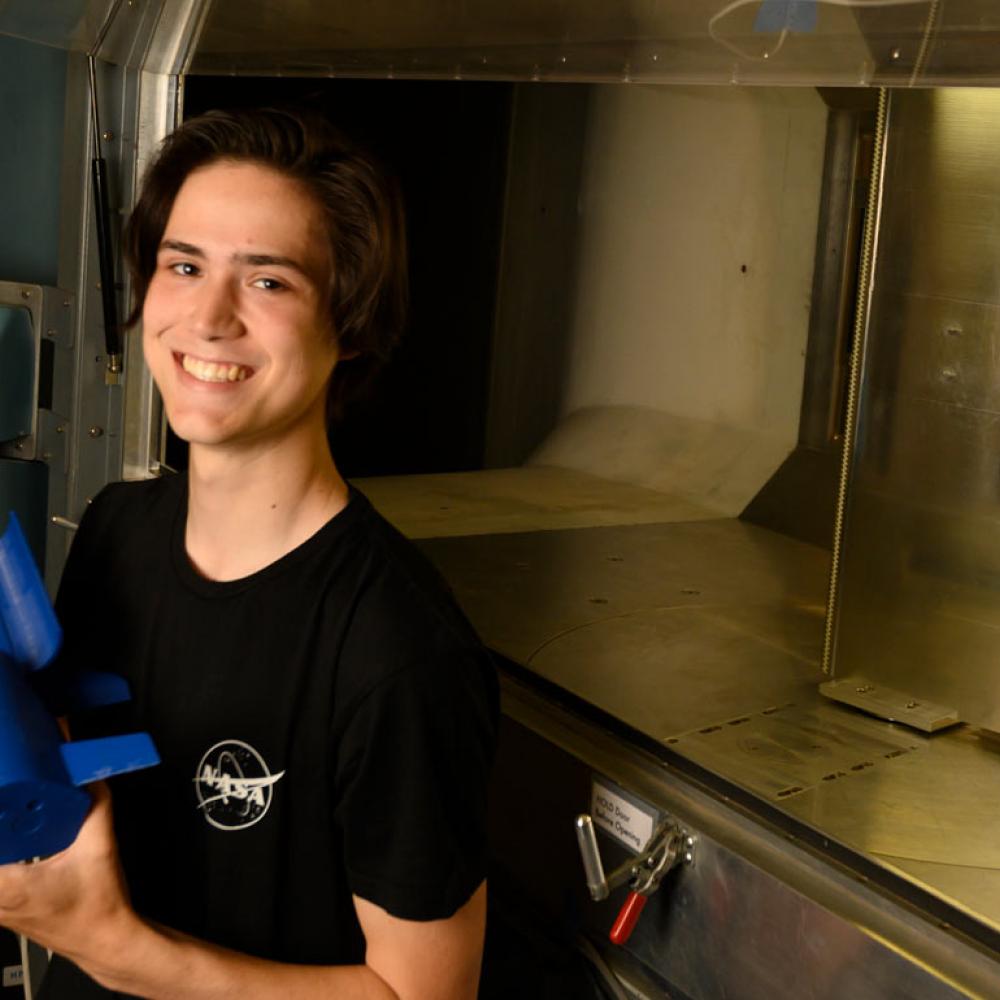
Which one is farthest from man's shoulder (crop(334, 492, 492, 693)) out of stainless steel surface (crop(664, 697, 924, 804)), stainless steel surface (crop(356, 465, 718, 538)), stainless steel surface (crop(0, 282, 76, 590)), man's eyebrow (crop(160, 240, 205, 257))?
stainless steel surface (crop(356, 465, 718, 538))

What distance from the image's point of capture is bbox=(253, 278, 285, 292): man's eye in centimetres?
86

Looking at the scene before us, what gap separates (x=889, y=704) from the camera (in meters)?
1.19

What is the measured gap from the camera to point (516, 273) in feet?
8.27

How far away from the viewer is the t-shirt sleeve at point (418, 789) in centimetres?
77

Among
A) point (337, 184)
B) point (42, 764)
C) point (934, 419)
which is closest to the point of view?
point (42, 764)

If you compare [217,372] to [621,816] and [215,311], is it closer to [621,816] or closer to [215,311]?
[215,311]

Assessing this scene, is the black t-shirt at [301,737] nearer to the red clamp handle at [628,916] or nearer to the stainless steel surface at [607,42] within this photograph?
the red clamp handle at [628,916]

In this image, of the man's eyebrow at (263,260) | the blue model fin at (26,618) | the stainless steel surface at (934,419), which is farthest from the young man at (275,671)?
the stainless steel surface at (934,419)

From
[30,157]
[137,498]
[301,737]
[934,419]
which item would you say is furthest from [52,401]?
[934,419]

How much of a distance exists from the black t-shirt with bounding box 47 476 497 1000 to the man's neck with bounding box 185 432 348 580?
13mm

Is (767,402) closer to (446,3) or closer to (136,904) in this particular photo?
(446,3)

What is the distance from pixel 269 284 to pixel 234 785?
0.32m

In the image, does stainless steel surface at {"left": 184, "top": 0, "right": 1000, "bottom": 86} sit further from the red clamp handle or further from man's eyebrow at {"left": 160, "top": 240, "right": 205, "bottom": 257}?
the red clamp handle

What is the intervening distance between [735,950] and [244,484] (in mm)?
472
